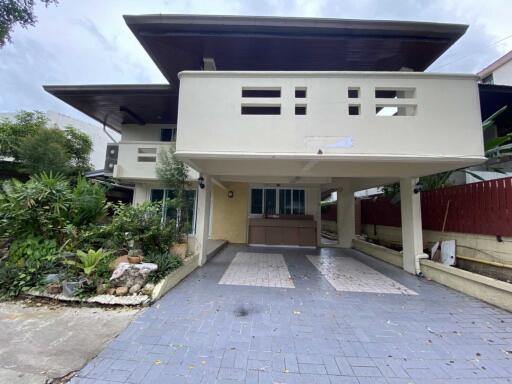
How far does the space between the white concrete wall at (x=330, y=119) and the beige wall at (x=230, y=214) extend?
6616 mm

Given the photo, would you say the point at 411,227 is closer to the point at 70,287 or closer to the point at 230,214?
the point at 230,214

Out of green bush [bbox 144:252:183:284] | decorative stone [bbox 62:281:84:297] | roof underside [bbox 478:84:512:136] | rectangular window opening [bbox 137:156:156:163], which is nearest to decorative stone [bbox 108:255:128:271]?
green bush [bbox 144:252:183:284]

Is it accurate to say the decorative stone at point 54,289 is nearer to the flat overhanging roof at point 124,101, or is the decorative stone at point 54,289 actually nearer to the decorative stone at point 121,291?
the decorative stone at point 121,291

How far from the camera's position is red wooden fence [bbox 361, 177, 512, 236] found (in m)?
4.80

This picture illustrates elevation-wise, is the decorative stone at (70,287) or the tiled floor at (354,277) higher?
the decorative stone at (70,287)

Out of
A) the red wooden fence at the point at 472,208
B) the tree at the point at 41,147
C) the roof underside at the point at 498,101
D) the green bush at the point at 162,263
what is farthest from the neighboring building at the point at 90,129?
the roof underside at the point at 498,101

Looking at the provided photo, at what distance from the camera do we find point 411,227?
21.5 ft

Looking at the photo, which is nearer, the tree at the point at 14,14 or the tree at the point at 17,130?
the tree at the point at 14,14

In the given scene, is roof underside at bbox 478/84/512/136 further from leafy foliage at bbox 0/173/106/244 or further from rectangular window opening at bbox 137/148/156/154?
leafy foliage at bbox 0/173/106/244

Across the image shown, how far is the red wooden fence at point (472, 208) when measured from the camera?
480 centimetres

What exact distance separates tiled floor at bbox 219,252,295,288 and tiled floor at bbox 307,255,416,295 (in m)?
1.16

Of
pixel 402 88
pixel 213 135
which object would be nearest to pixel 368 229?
pixel 402 88

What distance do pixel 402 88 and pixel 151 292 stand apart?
660 centimetres

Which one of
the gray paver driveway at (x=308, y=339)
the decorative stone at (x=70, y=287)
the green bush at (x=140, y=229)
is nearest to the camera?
the gray paver driveway at (x=308, y=339)
